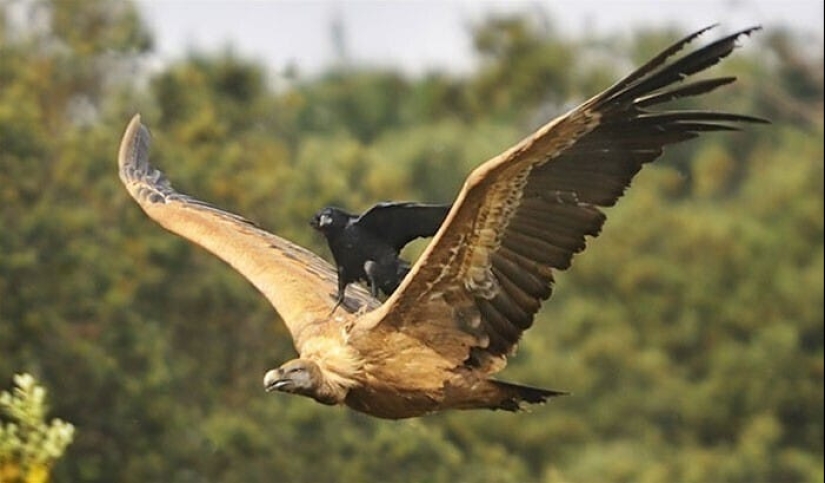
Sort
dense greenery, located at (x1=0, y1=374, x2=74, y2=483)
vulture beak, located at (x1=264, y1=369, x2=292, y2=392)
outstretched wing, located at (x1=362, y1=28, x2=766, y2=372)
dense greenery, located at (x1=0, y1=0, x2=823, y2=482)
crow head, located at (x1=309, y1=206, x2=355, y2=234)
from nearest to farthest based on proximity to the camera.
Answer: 1. outstretched wing, located at (x1=362, y1=28, x2=766, y2=372)
2. dense greenery, located at (x1=0, y1=374, x2=74, y2=483)
3. vulture beak, located at (x1=264, y1=369, x2=292, y2=392)
4. crow head, located at (x1=309, y1=206, x2=355, y2=234)
5. dense greenery, located at (x1=0, y1=0, x2=823, y2=482)

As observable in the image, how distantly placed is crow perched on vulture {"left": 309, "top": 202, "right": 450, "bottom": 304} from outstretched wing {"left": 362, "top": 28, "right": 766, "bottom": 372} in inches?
17.6

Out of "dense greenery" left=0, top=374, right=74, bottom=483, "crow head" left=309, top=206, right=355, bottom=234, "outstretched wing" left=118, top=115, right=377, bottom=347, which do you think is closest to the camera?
"dense greenery" left=0, top=374, right=74, bottom=483

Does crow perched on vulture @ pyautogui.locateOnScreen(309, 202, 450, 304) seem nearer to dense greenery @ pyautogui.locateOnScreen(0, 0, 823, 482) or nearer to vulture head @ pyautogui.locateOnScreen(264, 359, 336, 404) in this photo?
vulture head @ pyautogui.locateOnScreen(264, 359, 336, 404)

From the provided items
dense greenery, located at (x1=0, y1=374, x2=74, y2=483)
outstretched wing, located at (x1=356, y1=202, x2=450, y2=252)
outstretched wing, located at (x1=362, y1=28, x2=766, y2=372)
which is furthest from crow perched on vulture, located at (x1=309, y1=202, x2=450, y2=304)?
dense greenery, located at (x1=0, y1=374, x2=74, y2=483)

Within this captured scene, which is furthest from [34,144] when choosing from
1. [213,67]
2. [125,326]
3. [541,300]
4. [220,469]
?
[541,300]

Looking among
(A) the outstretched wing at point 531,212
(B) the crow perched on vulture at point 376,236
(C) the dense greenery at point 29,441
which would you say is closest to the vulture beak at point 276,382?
(A) the outstretched wing at point 531,212

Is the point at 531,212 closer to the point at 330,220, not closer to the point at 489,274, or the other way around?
the point at 489,274

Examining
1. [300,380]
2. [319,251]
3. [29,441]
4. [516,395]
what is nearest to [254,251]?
[300,380]

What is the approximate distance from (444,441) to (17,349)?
419cm

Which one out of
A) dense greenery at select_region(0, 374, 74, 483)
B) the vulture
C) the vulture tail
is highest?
the vulture

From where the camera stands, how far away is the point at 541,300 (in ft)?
31.3

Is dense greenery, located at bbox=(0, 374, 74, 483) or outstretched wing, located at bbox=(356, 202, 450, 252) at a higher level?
outstretched wing, located at bbox=(356, 202, 450, 252)

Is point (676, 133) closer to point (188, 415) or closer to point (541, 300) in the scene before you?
point (541, 300)

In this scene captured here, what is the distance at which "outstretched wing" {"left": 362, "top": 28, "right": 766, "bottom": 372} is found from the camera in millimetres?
8719
